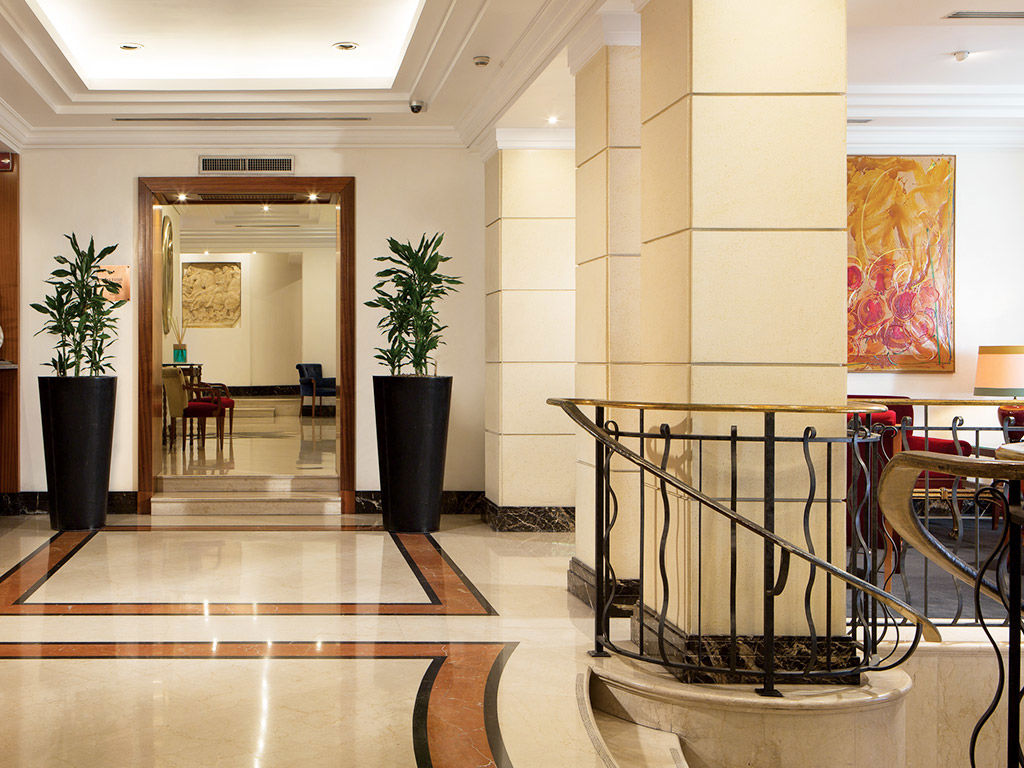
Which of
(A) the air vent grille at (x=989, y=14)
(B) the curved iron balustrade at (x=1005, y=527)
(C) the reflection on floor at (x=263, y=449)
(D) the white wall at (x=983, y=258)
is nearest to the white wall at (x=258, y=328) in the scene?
(C) the reflection on floor at (x=263, y=449)

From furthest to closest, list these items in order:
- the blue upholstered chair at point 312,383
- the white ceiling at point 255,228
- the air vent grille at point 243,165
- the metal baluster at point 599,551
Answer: the blue upholstered chair at point 312,383
the white ceiling at point 255,228
the air vent grille at point 243,165
the metal baluster at point 599,551

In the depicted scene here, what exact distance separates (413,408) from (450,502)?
1.49 metres

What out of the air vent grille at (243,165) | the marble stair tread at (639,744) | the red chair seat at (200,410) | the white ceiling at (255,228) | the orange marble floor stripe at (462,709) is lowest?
the marble stair tread at (639,744)

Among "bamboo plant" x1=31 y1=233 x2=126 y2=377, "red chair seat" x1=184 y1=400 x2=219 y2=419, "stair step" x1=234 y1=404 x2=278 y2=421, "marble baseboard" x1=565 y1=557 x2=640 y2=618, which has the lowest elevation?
"marble baseboard" x1=565 y1=557 x2=640 y2=618

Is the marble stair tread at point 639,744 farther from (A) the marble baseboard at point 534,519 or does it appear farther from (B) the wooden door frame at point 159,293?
(B) the wooden door frame at point 159,293

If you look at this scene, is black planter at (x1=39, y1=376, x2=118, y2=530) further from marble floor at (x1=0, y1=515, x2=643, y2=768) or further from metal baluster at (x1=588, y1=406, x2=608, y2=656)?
metal baluster at (x1=588, y1=406, x2=608, y2=656)

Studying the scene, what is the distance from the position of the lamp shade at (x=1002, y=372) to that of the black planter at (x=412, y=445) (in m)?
4.07

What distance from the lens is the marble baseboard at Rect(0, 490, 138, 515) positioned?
7758 millimetres

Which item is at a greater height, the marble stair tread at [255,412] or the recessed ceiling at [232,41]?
the recessed ceiling at [232,41]

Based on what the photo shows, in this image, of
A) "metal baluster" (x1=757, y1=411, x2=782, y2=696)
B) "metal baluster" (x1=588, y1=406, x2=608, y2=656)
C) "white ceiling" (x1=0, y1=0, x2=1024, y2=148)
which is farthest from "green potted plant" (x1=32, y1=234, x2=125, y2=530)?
"metal baluster" (x1=757, y1=411, x2=782, y2=696)

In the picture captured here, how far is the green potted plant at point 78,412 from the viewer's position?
698 cm

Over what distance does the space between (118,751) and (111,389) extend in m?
4.66

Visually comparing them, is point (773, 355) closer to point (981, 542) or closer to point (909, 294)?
point (981, 542)

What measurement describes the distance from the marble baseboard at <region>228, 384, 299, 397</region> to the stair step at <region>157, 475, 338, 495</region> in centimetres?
1109
